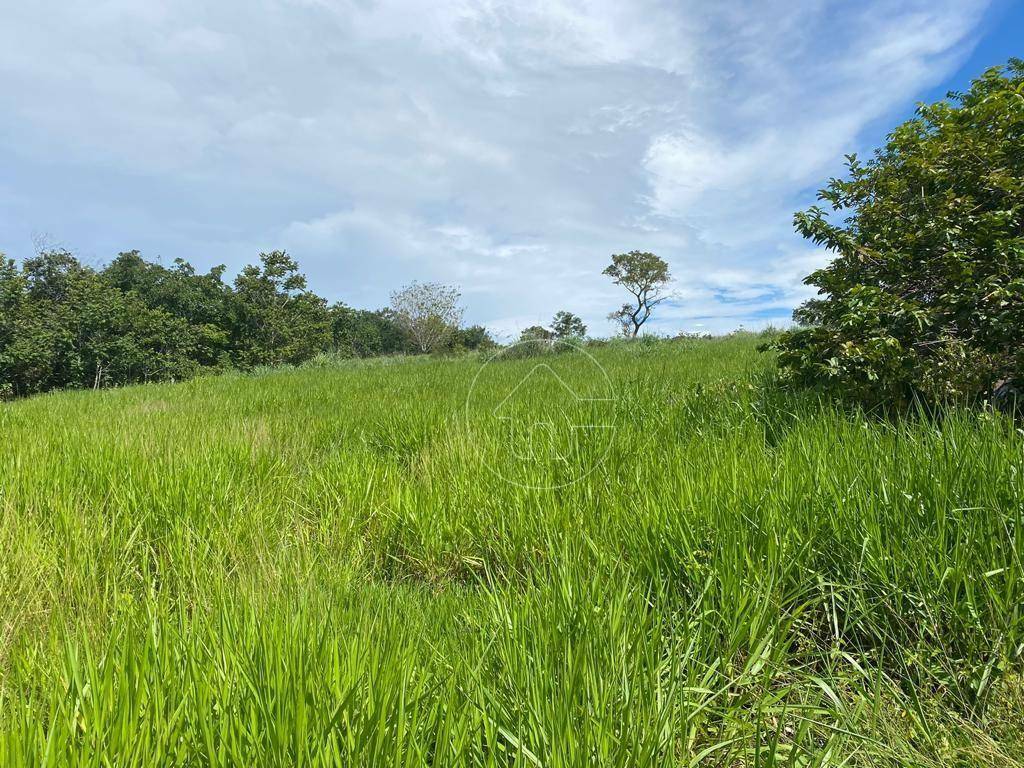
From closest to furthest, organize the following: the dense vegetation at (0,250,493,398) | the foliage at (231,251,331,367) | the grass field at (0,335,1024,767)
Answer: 1. the grass field at (0,335,1024,767)
2. the dense vegetation at (0,250,493,398)
3. the foliage at (231,251,331,367)

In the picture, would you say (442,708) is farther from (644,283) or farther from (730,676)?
(644,283)

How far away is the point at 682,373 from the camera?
7113 mm

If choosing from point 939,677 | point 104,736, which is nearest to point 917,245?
point 939,677

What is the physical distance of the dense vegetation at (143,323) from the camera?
92.3 ft

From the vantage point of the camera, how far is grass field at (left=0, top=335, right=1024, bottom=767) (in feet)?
3.21

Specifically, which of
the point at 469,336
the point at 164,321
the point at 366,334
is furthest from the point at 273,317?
the point at 366,334

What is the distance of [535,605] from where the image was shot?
4.70 ft

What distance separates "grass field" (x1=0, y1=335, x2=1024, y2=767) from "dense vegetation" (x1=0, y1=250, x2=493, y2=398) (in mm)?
26952

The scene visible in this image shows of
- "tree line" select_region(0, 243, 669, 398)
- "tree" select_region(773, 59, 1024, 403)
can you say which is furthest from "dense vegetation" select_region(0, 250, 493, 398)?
"tree" select_region(773, 59, 1024, 403)

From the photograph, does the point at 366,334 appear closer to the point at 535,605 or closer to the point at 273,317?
the point at 273,317

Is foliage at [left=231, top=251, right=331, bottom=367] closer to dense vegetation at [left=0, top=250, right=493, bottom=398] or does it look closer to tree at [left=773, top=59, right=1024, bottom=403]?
dense vegetation at [left=0, top=250, right=493, bottom=398]

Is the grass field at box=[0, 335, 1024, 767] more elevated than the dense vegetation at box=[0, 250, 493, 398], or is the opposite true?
the dense vegetation at box=[0, 250, 493, 398]

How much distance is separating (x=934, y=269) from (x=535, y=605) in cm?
364

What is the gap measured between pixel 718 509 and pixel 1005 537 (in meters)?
Result: 0.93
